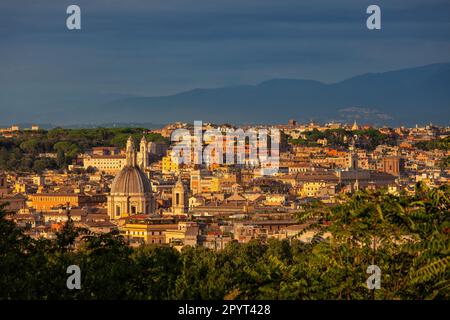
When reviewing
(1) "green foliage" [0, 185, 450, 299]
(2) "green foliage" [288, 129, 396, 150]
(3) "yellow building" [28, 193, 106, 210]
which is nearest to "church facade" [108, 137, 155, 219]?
(3) "yellow building" [28, 193, 106, 210]

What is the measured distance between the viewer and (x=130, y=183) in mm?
61250

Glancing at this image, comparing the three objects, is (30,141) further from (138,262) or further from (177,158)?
(138,262)

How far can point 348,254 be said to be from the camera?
958 centimetres

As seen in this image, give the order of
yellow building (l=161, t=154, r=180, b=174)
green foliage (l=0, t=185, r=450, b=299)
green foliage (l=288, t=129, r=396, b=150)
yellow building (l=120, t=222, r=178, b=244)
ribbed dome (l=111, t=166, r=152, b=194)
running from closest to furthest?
green foliage (l=0, t=185, r=450, b=299)
yellow building (l=120, t=222, r=178, b=244)
ribbed dome (l=111, t=166, r=152, b=194)
yellow building (l=161, t=154, r=180, b=174)
green foliage (l=288, t=129, r=396, b=150)


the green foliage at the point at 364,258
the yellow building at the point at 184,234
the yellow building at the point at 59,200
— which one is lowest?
the yellow building at the point at 184,234

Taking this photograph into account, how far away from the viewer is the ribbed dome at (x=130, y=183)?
201 feet

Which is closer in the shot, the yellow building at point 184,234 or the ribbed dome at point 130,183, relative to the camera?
the yellow building at point 184,234

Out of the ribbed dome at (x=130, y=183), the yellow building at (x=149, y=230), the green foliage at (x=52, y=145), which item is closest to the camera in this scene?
the yellow building at (x=149, y=230)

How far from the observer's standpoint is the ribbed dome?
61.3 m

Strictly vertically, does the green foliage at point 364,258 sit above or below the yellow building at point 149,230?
above

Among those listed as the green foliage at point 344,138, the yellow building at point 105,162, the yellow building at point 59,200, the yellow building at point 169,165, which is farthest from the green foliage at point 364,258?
the green foliage at point 344,138

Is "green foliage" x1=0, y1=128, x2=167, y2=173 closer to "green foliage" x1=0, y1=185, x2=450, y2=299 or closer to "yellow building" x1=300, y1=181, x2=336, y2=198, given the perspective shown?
"yellow building" x1=300, y1=181, x2=336, y2=198

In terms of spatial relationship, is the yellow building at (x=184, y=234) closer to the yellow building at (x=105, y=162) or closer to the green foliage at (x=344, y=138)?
the yellow building at (x=105, y=162)

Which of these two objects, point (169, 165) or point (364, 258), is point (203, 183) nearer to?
point (169, 165)
